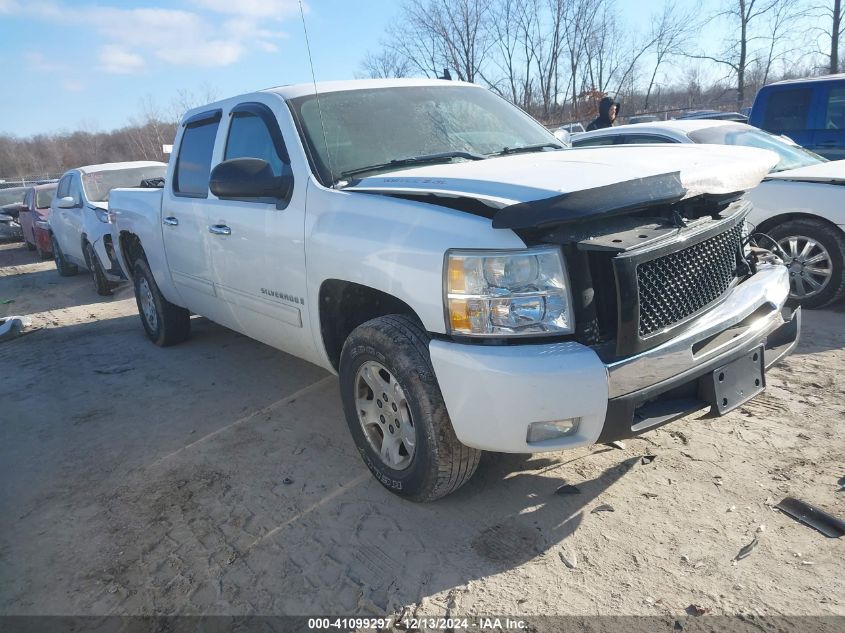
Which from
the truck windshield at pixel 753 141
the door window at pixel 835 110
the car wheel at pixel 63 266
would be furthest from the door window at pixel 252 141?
the car wheel at pixel 63 266

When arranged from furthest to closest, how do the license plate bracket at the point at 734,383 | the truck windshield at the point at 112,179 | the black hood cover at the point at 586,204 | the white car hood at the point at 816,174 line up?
the truck windshield at the point at 112,179
the white car hood at the point at 816,174
the license plate bracket at the point at 734,383
the black hood cover at the point at 586,204

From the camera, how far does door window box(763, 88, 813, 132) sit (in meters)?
8.38

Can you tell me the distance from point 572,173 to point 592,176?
0.13m

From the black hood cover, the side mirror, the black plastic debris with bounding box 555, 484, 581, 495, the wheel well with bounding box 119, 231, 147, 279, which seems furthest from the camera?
the wheel well with bounding box 119, 231, 147, 279

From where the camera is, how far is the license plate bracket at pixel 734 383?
2518 millimetres

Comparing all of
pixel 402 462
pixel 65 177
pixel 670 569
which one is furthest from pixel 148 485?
pixel 65 177

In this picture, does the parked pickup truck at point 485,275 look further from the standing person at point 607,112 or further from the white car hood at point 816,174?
the standing person at point 607,112

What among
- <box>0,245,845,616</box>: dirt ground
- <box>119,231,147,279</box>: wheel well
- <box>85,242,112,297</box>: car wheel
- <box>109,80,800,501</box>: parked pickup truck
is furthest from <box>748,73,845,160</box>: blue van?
<box>85,242,112,297</box>: car wheel

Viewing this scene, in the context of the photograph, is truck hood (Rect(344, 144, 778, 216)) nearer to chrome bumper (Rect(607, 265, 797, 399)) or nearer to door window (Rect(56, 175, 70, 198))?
chrome bumper (Rect(607, 265, 797, 399))

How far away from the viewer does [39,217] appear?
13.2 m

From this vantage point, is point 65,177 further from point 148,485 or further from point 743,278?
point 743,278

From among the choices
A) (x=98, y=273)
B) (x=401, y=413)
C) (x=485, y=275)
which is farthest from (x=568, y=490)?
(x=98, y=273)

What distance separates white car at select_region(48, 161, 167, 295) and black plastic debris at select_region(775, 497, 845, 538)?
7.86m

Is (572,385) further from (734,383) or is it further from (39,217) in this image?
(39,217)
